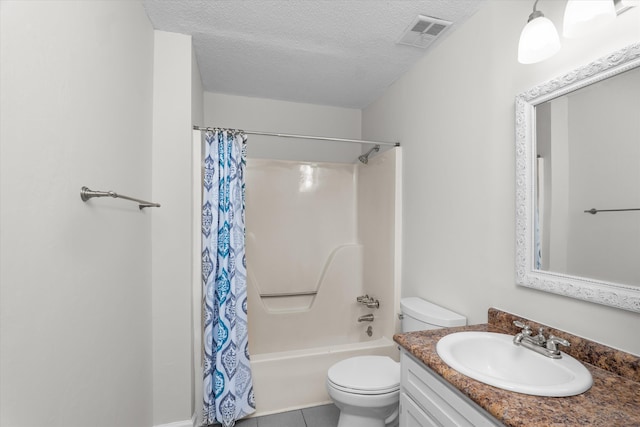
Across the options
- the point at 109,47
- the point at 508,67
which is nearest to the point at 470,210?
the point at 508,67

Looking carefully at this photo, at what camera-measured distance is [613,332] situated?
3.47ft

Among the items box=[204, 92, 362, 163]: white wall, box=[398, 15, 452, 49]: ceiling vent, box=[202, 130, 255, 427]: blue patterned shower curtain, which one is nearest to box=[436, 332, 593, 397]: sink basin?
box=[202, 130, 255, 427]: blue patterned shower curtain

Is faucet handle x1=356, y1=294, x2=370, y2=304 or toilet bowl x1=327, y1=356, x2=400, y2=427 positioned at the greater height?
faucet handle x1=356, y1=294, x2=370, y2=304

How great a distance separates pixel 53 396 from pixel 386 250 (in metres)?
2.08

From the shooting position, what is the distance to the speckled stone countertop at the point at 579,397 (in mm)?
796

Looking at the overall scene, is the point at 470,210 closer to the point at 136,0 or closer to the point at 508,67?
the point at 508,67

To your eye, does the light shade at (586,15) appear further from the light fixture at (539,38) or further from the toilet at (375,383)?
the toilet at (375,383)

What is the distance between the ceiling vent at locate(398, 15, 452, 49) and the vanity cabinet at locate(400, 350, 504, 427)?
1.71m

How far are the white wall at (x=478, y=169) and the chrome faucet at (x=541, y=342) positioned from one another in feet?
0.37

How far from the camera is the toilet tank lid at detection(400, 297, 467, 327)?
65.9 inches

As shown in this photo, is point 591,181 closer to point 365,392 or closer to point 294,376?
point 365,392

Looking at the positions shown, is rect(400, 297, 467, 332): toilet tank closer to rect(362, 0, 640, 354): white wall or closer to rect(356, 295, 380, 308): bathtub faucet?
rect(362, 0, 640, 354): white wall

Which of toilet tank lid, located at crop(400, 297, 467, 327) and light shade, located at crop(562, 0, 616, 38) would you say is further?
toilet tank lid, located at crop(400, 297, 467, 327)

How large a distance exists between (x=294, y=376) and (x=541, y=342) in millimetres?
1611
